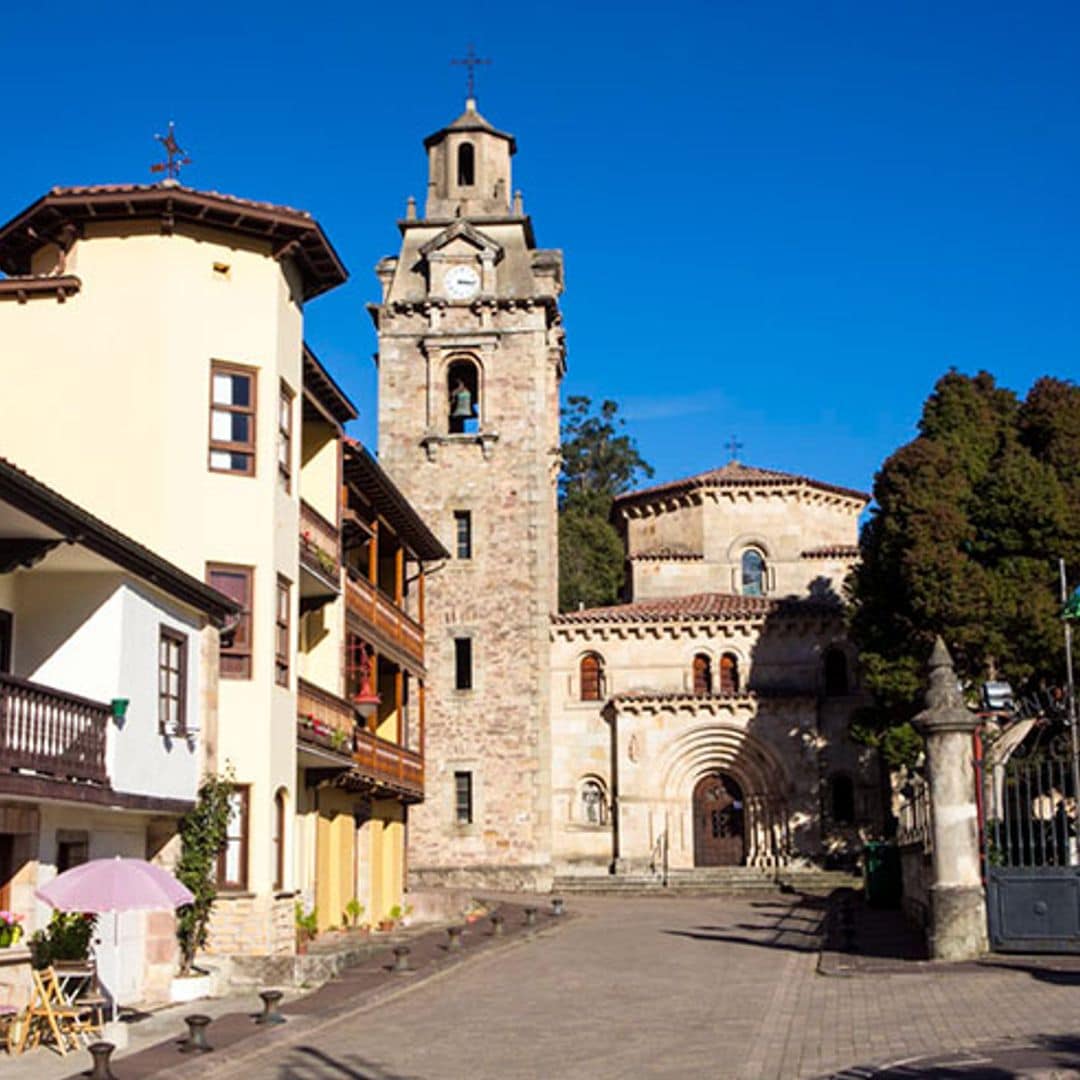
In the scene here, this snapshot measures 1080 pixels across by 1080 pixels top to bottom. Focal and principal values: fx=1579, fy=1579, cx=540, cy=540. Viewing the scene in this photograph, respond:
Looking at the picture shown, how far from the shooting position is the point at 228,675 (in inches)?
905

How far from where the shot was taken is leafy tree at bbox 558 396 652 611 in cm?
7269

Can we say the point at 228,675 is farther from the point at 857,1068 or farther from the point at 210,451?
the point at 857,1068

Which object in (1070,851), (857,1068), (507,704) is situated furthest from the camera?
(507,704)

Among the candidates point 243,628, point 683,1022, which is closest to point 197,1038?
point 683,1022

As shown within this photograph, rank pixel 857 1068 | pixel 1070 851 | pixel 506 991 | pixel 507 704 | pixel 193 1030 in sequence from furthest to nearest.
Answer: pixel 507 704
pixel 1070 851
pixel 506 991
pixel 193 1030
pixel 857 1068

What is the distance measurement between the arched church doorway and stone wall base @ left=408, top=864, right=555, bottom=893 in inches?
216

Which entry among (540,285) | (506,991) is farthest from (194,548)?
(540,285)

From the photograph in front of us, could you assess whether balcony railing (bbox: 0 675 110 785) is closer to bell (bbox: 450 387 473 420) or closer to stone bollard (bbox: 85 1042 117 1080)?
stone bollard (bbox: 85 1042 117 1080)

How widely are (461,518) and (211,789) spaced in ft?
89.6

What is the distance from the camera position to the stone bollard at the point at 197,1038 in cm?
1534

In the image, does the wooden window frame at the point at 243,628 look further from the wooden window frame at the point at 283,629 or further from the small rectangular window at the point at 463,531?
the small rectangular window at the point at 463,531

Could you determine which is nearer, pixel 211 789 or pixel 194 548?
pixel 211 789

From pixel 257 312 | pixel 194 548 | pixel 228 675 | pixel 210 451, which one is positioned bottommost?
pixel 228 675

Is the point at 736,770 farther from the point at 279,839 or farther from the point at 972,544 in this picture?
the point at 279,839
